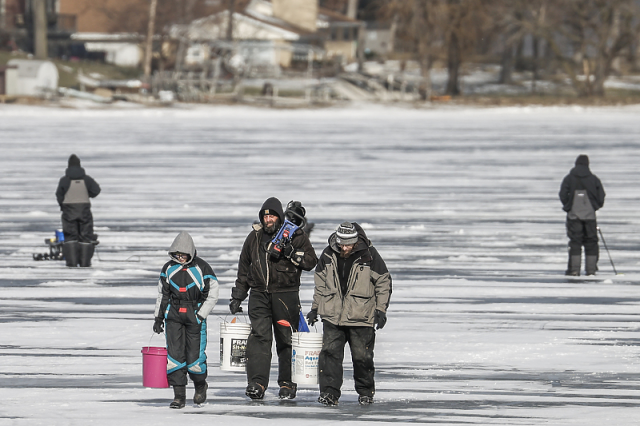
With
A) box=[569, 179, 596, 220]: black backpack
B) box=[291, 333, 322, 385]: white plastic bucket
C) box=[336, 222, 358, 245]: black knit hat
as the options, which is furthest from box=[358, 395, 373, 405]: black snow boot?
box=[569, 179, 596, 220]: black backpack

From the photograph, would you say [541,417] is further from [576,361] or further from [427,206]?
[427,206]

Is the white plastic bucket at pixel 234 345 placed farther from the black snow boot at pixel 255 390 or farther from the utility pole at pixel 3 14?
the utility pole at pixel 3 14

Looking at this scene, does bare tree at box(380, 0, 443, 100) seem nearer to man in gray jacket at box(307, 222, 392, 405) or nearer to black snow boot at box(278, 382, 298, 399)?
black snow boot at box(278, 382, 298, 399)

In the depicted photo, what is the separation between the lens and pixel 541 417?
7.72 meters

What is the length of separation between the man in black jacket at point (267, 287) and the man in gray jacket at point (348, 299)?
19 centimetres

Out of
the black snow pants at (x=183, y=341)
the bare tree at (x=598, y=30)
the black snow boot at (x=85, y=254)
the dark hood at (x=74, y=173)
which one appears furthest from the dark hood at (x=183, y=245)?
the bare tree at (x=598, y=30)

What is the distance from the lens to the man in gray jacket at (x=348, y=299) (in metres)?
7.63

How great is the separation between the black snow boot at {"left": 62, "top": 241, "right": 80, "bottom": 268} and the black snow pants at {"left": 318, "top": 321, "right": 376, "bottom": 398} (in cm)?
739

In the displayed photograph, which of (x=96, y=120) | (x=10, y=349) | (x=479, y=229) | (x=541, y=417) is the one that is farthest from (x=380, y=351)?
(x=96, y=120)

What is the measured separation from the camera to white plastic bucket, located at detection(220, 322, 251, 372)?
8047mm

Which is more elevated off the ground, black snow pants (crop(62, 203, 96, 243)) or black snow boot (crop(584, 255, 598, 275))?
black snow pants (crop(62, 203, 96, 243))

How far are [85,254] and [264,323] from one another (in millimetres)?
7172

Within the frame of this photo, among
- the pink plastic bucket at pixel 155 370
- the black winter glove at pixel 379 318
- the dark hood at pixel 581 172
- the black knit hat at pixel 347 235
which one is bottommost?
the pink plastic bucket at pixel 155 370

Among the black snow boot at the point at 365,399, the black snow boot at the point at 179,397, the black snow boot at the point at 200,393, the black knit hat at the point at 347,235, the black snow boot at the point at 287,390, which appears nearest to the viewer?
the black knit hat at the point at 347,235
